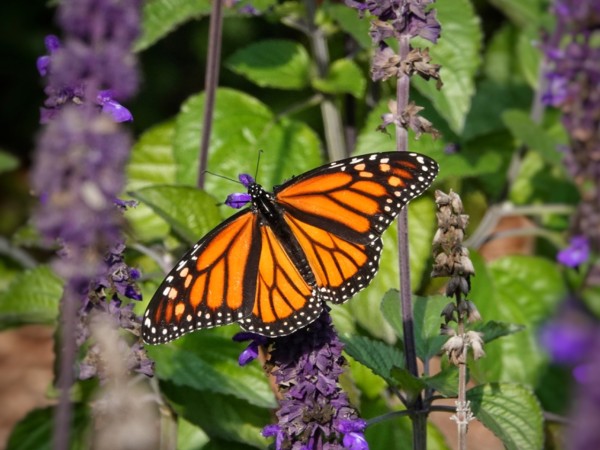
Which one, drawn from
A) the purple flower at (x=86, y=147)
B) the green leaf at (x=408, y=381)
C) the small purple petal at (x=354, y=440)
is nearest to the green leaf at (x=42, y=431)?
the green leaf at (x=408, y=381)

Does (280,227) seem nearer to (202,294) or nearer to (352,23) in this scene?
(202,294)

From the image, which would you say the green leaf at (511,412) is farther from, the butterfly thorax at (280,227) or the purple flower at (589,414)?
the purple flower at (589,414)

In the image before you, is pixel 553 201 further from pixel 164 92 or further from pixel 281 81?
pixel 164 92

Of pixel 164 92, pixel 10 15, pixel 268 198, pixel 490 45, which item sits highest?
pixel 10 15

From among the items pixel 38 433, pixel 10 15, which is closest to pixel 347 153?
pixel 38 433

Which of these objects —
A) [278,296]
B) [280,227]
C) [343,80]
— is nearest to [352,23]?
[343,80]

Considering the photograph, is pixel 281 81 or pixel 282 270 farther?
pixel 281 81

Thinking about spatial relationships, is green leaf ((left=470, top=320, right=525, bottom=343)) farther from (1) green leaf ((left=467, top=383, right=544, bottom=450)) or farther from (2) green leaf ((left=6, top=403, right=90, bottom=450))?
(2) green leaf ((left=6, top=403, right=90, bottom=450))
